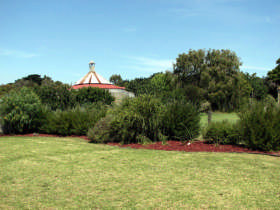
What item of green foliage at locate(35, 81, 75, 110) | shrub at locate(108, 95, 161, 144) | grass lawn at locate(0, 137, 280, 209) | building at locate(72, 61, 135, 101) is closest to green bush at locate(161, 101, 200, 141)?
shrub at locate(108, 95, 161, 144)

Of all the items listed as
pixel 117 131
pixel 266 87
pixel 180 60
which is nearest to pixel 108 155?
pixel 117 131

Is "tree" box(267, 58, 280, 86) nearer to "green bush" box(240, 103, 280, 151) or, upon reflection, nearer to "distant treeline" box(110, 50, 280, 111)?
"distant treeline" box(110, 50, 280, 111)

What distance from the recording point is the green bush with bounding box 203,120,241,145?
36.4 ft

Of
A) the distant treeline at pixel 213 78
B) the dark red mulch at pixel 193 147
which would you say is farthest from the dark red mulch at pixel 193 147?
→ the distant treeline at pixel 213 78

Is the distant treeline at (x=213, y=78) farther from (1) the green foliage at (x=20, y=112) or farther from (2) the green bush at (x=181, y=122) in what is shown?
(2) the green bush at (x=181, y=122)

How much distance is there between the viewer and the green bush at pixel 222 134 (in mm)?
11094

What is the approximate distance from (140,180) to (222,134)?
6123mm

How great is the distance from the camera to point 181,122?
11891 mm

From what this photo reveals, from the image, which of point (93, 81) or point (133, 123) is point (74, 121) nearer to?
point (133, 123)

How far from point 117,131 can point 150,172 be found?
20.2 ft

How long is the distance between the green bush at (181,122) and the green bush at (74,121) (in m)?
4.59

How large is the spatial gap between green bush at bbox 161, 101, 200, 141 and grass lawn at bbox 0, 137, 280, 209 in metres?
2.62

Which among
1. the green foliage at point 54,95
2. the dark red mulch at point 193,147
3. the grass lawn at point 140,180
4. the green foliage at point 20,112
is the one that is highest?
the green foliage at point 54,95

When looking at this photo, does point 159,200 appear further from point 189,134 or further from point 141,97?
point 141,97
